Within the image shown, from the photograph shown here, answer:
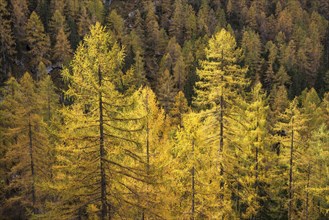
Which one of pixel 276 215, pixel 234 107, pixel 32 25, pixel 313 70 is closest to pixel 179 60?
pixel 32 25

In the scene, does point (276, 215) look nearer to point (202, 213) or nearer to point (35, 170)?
point (202, 213)

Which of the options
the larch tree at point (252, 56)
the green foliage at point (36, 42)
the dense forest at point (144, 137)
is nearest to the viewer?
the dense forest at point (144, 137)

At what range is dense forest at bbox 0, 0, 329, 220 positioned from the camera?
15.2 metres

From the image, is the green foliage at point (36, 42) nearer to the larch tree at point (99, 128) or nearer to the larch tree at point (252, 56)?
the larch tree at point (252, 56)

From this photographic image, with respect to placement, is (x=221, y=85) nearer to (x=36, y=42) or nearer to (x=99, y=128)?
(x=99, y=128)

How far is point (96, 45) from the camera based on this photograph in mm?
14719

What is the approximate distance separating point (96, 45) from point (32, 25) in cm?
7005

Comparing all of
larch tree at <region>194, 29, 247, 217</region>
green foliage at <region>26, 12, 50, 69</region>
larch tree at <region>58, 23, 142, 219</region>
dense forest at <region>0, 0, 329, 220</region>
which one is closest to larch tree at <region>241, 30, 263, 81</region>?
dense forest at <region>0, 0, 329, 220</region>

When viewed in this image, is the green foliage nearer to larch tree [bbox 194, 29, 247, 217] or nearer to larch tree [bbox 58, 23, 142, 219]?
larch tree [bbox 194, 29, 247, 217]

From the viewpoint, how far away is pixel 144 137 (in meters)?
22.8

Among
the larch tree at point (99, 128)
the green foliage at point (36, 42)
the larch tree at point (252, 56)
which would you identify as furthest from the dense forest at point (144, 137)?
the larch tree at point (252, 56)

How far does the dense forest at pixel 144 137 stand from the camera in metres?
15.2

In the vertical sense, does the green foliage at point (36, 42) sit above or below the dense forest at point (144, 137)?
above

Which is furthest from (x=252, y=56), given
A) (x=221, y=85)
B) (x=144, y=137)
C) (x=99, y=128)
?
(x=99, y=128)
